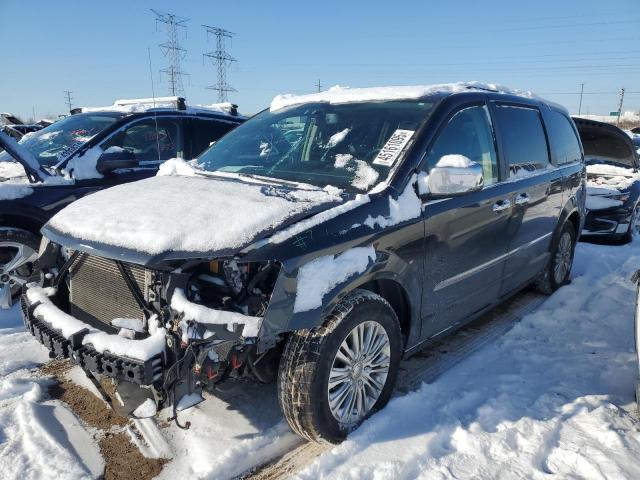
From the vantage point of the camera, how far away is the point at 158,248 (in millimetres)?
2145

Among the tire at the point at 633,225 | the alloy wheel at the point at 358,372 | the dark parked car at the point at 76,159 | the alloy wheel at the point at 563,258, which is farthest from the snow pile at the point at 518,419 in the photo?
the tire at the point at 633,225

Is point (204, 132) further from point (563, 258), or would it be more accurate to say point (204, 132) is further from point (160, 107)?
point (563, 258)

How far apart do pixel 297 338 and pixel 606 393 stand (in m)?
2.16

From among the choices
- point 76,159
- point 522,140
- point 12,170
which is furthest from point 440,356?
point 12,170

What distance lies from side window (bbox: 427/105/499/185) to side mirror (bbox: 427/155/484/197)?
0.15m

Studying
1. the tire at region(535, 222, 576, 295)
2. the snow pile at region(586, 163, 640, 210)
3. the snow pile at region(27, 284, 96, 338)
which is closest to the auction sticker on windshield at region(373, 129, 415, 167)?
the snow pile at region(27, 284, 96, 338)

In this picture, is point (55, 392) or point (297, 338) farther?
point (55, 392)

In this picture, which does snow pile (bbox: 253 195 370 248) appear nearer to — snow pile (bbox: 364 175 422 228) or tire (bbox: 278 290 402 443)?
snow pile (bbox: 364 175 422 228)

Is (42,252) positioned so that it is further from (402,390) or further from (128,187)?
(402,390)

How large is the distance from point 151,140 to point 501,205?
3.72 m

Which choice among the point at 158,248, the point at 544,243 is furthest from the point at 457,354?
the point at 158,248

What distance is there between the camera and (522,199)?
3.85 m

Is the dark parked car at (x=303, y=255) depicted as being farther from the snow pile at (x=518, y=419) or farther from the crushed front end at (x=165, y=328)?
the snow pile at (x=518, y=419)

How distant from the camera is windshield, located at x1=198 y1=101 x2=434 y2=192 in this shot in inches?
116
